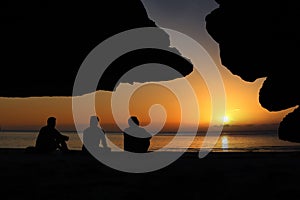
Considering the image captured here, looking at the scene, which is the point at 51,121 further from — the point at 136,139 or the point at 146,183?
the point at 146,183

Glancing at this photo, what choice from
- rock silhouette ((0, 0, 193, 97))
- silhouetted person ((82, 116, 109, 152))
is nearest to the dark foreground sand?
silhouetted person ((82, 116, 109, 152))

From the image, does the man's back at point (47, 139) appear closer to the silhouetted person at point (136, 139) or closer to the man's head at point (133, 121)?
the silhouetted person at point (136, 139)

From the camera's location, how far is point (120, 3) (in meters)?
19.0

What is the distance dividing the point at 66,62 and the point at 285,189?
49.9 feet

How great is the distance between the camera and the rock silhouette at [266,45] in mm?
20312

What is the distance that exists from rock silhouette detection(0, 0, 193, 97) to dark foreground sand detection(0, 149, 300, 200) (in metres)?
10.6

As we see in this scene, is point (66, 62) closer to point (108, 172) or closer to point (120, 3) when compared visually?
point (120, 3)

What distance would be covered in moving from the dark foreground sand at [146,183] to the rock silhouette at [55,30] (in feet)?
34.8

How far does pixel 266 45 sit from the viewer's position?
21.6 meters

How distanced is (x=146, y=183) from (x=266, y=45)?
653 inches

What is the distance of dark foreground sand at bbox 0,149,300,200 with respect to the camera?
5.62 meters

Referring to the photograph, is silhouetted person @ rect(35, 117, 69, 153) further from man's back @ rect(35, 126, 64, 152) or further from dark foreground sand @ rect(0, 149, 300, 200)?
dark foreground sand @ rect(0, 149, 300, 200)

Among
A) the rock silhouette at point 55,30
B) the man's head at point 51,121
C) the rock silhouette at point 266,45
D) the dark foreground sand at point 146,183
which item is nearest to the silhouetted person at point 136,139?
the man's head at point 51,121

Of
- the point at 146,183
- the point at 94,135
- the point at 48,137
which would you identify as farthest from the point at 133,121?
the point at 146,183
